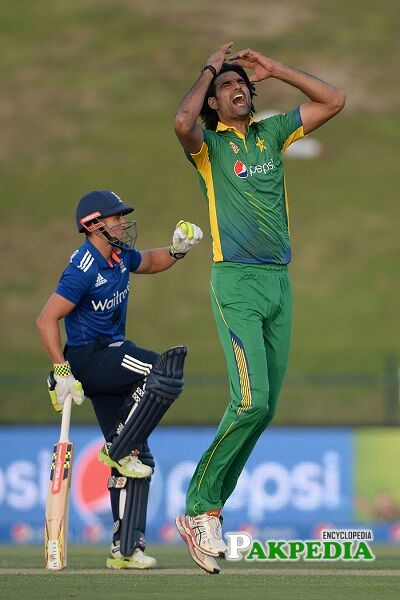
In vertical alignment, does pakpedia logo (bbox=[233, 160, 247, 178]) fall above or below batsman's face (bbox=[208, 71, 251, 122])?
below

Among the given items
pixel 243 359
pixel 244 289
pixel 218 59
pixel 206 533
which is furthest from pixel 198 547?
pixel 218 59

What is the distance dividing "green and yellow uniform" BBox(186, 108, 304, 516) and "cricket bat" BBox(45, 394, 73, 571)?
25.2 inches

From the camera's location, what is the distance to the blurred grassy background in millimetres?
22453

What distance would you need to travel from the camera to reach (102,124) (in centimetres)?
2959

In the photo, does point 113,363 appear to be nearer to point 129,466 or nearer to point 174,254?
point 129,466

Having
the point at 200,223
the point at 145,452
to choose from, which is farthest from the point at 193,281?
the point at 145,452

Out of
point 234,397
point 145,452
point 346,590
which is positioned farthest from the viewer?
point 145,452

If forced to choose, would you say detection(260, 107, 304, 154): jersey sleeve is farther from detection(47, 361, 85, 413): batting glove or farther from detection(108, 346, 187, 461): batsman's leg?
detection(47, 361, 85, 413): batting glove

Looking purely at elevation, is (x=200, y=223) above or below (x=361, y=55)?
below

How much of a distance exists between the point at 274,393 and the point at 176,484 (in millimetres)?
4839

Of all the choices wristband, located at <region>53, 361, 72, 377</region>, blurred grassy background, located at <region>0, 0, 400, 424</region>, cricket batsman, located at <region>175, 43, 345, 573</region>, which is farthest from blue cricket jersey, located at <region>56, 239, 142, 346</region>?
blurred grassy background, located at <region>0, 0, 400, 424</region>

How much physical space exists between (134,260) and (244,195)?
0.95 meters

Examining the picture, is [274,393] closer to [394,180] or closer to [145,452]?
[145,452]

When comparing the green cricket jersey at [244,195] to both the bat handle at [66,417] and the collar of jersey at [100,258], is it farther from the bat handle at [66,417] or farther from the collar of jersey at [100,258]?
the bat handle at [66,417]
